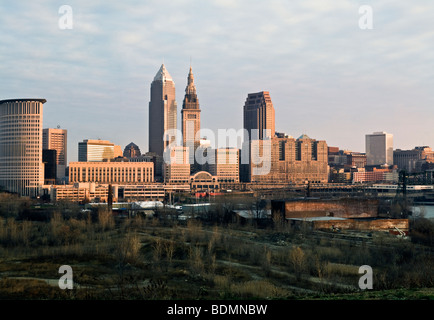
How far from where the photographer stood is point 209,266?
27.2 meters

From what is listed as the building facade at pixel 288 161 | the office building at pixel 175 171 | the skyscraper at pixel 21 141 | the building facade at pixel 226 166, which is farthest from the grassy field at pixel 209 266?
the building facade at pixel 288 161

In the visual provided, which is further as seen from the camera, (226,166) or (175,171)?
(226,166)

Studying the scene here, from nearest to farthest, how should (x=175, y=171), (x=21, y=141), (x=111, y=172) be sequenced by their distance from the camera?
(x=21, y=141) < (x=111, y=172) < (x=175, y=171)

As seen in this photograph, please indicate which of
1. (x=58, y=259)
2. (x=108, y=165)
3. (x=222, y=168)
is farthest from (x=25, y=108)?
(x=58, y=259)

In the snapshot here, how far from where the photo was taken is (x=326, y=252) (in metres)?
32.7

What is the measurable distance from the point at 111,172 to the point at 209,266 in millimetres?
135814

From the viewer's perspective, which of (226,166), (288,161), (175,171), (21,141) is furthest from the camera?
(288,161)

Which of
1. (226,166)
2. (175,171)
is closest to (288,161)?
(226,166)

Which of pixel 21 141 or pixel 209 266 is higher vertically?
pixel 21 141

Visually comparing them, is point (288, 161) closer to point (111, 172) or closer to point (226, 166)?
point (226, 166)

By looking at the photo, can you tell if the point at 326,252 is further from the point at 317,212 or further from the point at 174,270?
the point at 317,212

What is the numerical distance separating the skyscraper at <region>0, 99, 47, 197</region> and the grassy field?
10494cm

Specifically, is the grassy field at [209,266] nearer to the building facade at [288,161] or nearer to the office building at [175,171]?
the office building at [175,171]

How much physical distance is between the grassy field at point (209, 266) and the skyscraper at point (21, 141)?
344ft
